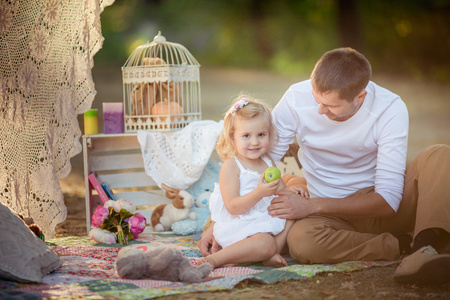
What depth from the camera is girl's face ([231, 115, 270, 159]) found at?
2330mm

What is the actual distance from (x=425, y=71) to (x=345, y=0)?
1370 millimetres

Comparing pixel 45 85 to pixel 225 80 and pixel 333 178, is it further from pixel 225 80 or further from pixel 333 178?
pixel 225 80

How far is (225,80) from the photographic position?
6.83m

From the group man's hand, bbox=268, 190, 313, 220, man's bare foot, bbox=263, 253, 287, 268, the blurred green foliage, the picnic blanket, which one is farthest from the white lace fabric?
the blurred green foliage

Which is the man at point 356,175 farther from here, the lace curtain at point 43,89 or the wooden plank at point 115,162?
the wooden plank at point 115,162

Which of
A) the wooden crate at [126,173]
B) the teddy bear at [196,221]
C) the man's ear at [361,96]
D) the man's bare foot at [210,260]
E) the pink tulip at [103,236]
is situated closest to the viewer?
the man's bare foot at [210,260]

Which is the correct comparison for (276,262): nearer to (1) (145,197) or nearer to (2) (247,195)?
(2) (247,195)

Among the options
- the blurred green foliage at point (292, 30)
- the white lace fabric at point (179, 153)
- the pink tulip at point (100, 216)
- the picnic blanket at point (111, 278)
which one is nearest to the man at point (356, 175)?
the picnic blanket at point (111, 278)

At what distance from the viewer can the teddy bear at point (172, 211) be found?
305cm

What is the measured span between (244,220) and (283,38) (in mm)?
5262

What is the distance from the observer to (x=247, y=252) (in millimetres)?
2170

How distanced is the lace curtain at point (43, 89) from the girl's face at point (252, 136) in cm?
91

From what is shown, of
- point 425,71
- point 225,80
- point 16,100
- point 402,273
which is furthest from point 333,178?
point 425,71

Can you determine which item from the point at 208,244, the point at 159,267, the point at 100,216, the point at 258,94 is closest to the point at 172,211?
the point at 100,216
